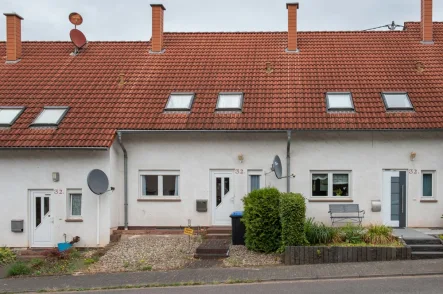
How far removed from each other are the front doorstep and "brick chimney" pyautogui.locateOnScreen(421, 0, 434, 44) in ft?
38.4

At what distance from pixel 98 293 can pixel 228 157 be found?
7842 mm

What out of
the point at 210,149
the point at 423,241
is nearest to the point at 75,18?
the point at 210,149

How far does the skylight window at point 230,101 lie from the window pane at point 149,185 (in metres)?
3.51

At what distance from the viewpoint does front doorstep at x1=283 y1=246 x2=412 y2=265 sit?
49.7 feet

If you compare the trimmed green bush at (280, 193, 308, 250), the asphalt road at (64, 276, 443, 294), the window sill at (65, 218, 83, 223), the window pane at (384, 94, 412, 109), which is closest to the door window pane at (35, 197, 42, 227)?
the window sill at (65, 218, 83, 223)

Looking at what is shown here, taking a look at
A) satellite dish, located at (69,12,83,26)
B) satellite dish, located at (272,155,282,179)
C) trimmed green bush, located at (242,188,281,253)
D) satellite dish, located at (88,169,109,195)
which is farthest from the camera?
satellite dish, located at (69,12,83,26)

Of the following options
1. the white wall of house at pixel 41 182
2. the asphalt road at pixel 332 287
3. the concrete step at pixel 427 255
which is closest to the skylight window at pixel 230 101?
the white wall of house at pixel 41 182

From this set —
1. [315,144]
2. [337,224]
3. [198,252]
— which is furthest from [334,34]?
[198,252]

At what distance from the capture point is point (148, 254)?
1697cm

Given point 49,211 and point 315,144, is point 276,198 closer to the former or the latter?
point 315,144

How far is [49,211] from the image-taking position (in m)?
19.0

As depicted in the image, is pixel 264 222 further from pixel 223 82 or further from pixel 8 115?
pixel 8 115

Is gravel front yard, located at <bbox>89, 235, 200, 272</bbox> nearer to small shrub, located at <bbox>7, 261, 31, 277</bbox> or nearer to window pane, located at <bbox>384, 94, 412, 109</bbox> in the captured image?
small shrub, located at <bbox>7, 261, 31, 277</bbox>

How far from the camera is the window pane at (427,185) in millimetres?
19156
